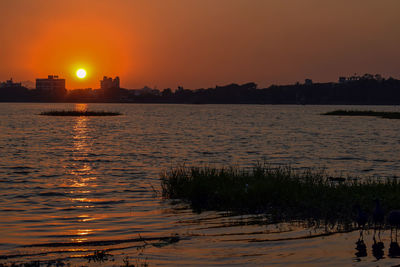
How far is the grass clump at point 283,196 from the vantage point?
1864cm

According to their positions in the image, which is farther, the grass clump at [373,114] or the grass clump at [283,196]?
the grass clump at [373,114]

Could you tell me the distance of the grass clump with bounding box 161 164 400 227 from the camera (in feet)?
61.2

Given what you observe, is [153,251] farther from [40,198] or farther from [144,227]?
[40,198]

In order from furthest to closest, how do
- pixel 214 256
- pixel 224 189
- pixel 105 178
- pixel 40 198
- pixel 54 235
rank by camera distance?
pixel 105 178, pixel 40 198, pixel 224 189, pixel 54 235, pixel 214 256

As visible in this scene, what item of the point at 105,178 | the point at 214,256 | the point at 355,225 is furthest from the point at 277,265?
the point at 105,178

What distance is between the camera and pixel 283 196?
20.4 metres

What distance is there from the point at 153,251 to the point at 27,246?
3986 millimetres

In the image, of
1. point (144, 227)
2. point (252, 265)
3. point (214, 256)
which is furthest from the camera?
point (144, 227)

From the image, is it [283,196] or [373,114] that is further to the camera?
[373,114]

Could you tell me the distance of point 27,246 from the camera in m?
15.3

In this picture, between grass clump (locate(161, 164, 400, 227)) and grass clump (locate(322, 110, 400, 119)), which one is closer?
grass clump (locate(161, 164, 400, 227))

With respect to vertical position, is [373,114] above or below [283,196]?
above

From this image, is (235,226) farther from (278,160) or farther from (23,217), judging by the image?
(278,160)

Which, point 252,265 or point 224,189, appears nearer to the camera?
point 252,265
